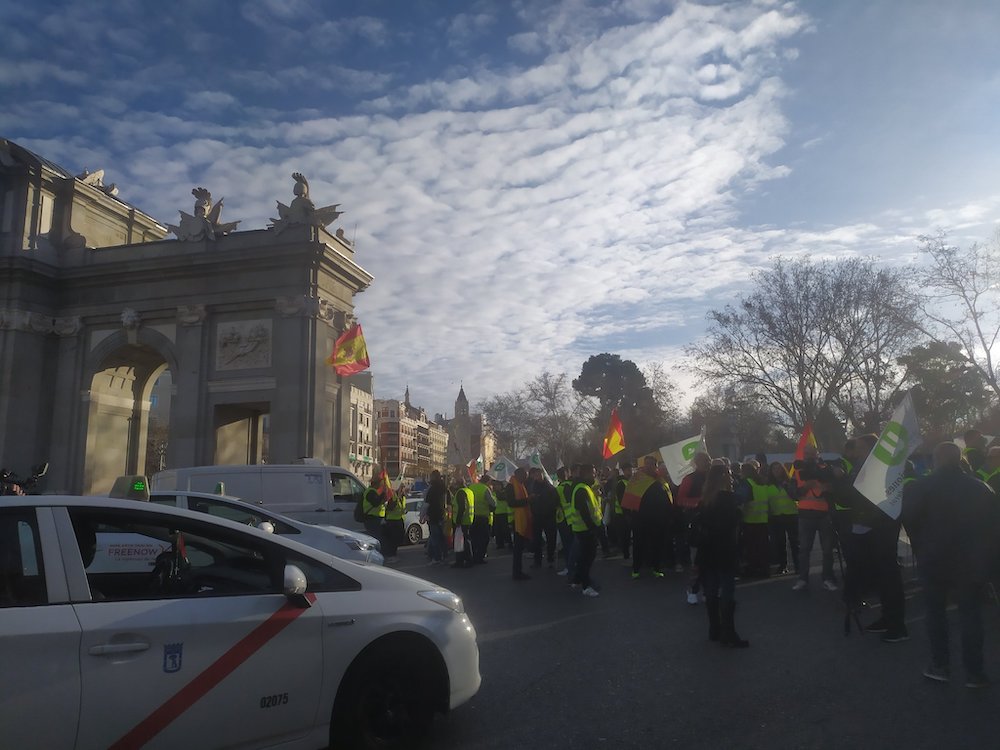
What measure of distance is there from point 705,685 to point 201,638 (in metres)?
3.87

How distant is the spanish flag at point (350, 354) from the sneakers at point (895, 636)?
65.1 feet

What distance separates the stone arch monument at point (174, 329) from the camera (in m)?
24.7

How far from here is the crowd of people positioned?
18.6 feet

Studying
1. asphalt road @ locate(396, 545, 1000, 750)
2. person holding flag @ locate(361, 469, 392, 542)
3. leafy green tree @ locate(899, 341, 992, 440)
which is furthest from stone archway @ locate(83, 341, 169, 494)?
leafy green tree @ locate(899, 341, 992, 440)

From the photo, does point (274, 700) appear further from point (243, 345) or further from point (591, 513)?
point (243, 345)

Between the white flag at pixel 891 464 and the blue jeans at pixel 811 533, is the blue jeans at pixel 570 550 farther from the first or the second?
the white flag at pixel 891 464

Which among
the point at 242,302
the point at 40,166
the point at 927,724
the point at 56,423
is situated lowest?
the point at 927,724

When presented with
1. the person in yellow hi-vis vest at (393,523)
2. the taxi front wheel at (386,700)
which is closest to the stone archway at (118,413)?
the person in yellow hi-vis vest at (393,523)

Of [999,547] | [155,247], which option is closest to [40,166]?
[155,247]

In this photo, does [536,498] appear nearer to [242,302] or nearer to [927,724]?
[927,724]

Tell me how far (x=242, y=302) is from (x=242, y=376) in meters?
2.56

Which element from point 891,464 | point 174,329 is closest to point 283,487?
point 891,464

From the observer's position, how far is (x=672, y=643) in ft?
23.6

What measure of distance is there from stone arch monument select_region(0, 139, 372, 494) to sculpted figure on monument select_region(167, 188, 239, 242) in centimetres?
5
